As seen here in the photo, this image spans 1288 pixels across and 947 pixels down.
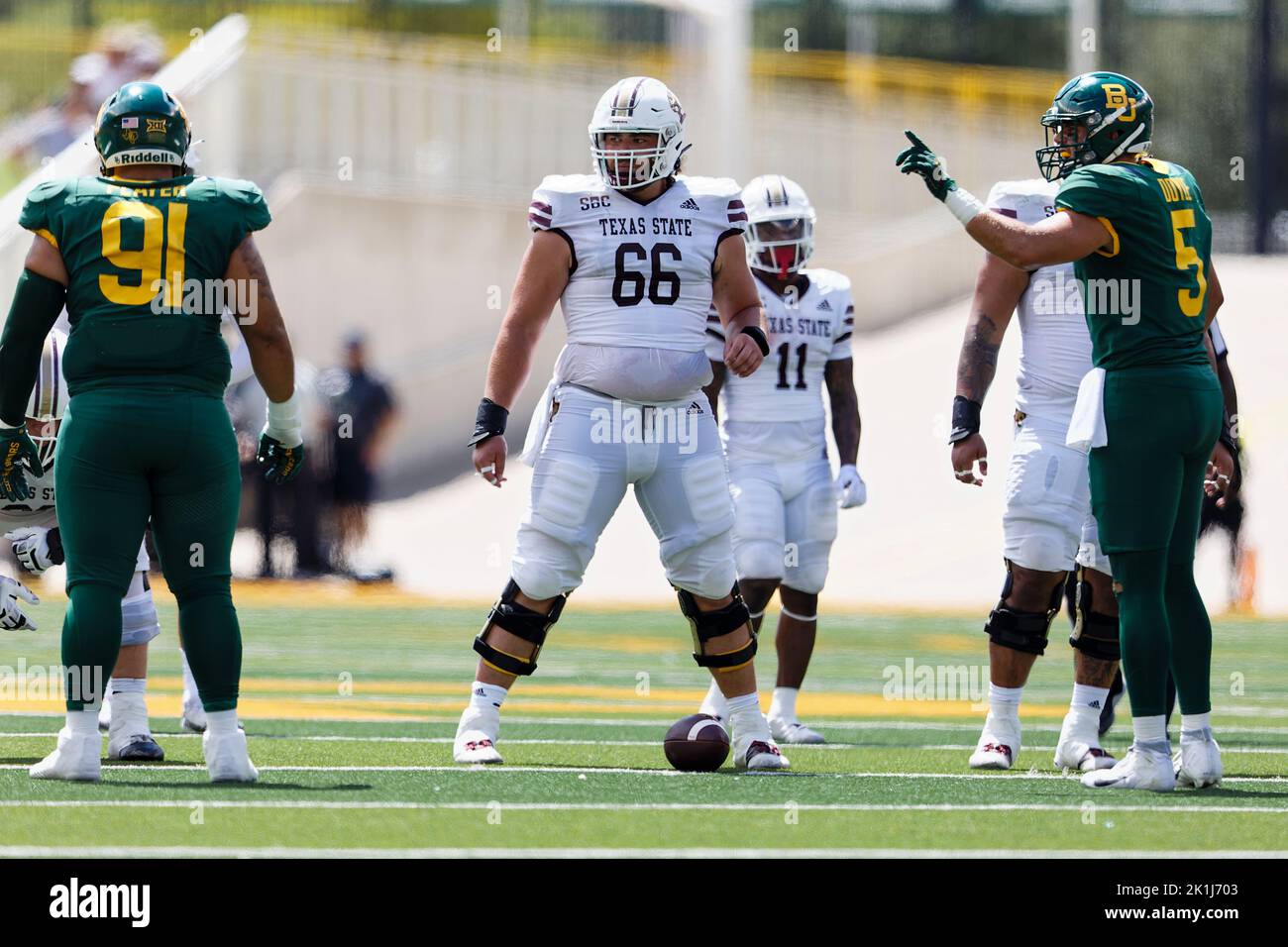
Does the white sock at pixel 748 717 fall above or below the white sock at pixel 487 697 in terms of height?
below

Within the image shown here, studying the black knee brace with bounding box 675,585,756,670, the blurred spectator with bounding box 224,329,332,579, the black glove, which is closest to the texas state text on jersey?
the black glove

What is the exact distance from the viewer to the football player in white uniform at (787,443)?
30.1ft

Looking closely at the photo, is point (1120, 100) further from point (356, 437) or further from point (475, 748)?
point (356, 437)

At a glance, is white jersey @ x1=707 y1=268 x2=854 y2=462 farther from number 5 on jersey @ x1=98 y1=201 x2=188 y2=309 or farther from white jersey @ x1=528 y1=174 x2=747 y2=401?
number 5 on jersey @ x1=98 y1=201 x2=188 y2=309

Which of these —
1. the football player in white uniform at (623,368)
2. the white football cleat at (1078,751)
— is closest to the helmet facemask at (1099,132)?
the football player in white uniform at (623,368)

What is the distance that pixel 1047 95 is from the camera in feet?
105

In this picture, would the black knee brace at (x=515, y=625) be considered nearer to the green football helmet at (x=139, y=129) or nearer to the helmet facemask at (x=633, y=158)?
the helmet facemask at (x=633, y=158)

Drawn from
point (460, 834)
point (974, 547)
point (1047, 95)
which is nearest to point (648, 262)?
point (460, 834)

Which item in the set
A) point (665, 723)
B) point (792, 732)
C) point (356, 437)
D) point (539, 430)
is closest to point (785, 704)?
point (792, 732)

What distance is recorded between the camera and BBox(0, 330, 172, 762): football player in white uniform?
7684 millimetres

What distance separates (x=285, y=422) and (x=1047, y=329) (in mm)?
2673

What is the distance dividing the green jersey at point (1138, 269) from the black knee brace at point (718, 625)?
142 centimetres
